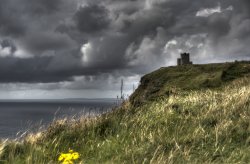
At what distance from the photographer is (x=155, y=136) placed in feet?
34.5

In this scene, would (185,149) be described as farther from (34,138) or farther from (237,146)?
(34,138)

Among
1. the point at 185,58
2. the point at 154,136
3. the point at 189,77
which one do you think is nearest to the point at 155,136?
the point at 154,136

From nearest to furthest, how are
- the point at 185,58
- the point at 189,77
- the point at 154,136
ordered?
the point at 154,136, the point at 189,77, the point at 185,58

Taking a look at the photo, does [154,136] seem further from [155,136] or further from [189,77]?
[189,77]

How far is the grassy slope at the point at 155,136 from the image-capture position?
352 inches

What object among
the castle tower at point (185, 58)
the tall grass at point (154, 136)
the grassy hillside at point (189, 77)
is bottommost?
the tall grass at point (154, 136)

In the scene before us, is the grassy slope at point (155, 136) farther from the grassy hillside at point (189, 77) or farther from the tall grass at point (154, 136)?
the grassy hillside at point (189, 77)

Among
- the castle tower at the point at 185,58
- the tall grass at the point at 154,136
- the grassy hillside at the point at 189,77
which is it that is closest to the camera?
the tall grass at the point at 154,136

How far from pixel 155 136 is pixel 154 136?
0.15ft

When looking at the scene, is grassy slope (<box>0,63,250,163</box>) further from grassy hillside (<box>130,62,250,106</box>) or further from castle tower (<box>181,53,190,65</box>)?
castle tower (<box>181,53,190,65</box>)

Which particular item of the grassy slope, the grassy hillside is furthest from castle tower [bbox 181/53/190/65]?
the grassy slope

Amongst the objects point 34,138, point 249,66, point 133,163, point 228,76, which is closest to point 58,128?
point 34,138

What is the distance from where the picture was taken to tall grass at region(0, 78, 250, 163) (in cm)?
891

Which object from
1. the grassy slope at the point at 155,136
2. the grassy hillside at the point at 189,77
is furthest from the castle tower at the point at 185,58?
the grassy slope at the point at 155,136
